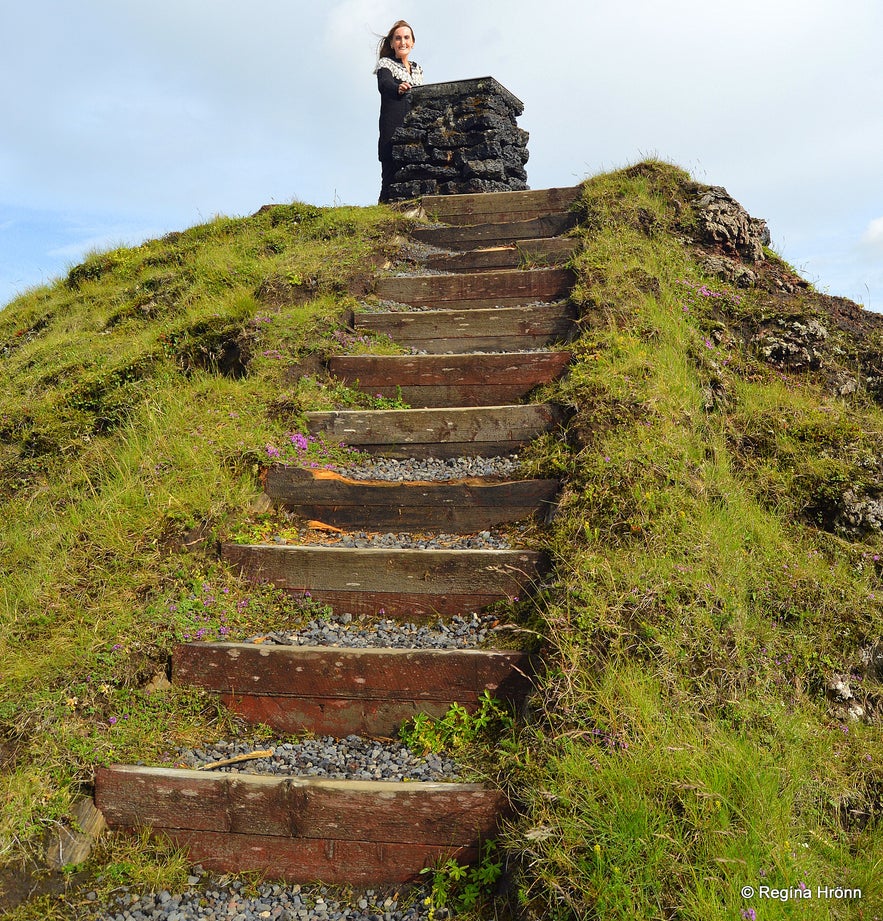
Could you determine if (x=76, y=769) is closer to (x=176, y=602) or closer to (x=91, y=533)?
(x=176, y=602)

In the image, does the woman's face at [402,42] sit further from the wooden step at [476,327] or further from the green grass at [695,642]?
the green grass at [695,642]

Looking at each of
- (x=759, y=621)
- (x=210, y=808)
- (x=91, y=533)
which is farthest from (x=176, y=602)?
(x=759, y=621)

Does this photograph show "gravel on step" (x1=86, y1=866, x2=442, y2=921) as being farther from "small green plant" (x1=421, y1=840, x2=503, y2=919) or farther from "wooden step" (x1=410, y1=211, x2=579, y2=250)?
"wooden step" (x1=410, y1=211, x2=579, y2=250)

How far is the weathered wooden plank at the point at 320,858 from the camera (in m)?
2.30

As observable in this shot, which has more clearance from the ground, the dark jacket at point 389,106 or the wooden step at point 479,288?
the dark jacket at point 389,106

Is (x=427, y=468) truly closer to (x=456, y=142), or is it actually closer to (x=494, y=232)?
(x=494, y=232)

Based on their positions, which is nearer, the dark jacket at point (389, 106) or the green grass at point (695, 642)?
the green grass at point (695, 642)

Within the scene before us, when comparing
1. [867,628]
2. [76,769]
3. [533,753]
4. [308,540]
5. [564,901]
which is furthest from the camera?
[308,540]

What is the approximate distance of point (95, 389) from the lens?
5.35m

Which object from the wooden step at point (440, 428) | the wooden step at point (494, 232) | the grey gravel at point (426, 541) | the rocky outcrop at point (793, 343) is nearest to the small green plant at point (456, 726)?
the grey gravel at point (426, 541)

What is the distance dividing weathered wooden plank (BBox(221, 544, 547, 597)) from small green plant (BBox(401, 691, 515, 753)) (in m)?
0.61

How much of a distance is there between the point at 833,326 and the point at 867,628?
3243 millimetres

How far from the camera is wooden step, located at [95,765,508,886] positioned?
90.7 inches

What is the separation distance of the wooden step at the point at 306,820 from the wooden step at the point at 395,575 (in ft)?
3.23
